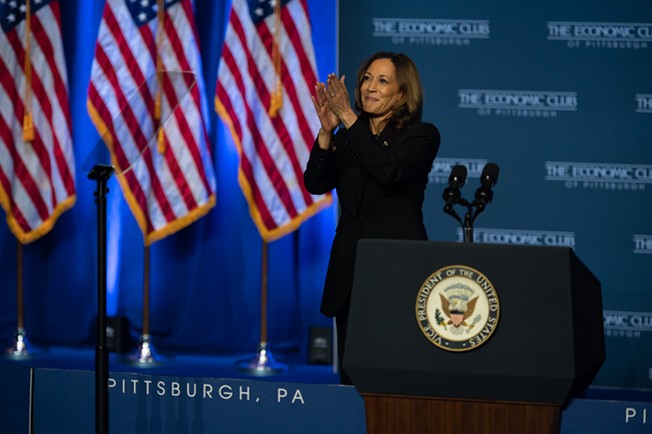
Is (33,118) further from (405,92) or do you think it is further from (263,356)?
(405,92)

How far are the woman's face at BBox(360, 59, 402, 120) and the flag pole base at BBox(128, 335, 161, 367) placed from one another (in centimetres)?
297

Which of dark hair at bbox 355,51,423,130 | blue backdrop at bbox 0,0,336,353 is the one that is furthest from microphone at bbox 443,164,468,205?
blue backdrop at bbox 0,0,336,353

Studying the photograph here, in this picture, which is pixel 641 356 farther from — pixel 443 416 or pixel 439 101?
pixel 443 416

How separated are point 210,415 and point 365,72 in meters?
1.13

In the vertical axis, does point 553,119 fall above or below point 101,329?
above

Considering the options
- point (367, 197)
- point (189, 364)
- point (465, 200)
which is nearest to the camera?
point (465, 200)

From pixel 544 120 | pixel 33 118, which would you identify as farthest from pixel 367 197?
pixel 33 118

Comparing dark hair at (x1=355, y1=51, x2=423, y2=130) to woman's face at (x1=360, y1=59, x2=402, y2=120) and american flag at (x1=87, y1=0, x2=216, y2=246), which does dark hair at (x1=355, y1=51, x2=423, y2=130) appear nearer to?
woman's face at (x1=360, y1=59, x2=402, y2=120)

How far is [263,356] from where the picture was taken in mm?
5398

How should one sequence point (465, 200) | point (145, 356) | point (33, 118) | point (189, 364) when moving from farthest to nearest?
1. point (33, 118)
2. point (189, 364)
3. point (145, 356)
4. point (465, 200)

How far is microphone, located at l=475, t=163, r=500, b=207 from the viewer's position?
267 centimetres

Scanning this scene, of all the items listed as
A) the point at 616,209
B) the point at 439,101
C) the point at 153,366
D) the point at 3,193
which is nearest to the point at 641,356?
the point at 616,209

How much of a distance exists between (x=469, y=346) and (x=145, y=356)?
11.5 ft

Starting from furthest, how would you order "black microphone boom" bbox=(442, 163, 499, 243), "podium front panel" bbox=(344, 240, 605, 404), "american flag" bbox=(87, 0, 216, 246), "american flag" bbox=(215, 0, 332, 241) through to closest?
"american flag" bbox=(87, 0, 216, 246)
"american flag" bbox=(215, 0, 332, 241)
"black microphone boom" bbox=(442, 163, 499, 243)
"podium front panel" bbox=(344, 240, 605, 404)
